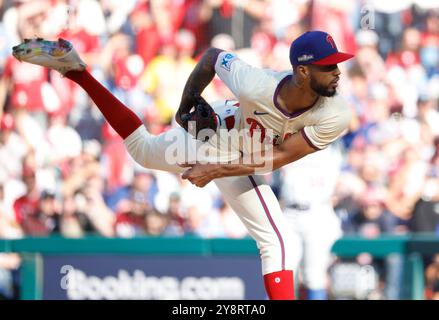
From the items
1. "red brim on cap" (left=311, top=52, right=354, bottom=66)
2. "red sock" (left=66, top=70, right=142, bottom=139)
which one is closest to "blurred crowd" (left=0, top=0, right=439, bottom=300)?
"red sock" (left=66, top=70, right=142, bottom=139)

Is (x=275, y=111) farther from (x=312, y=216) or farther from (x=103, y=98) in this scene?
(x=312, y=216)

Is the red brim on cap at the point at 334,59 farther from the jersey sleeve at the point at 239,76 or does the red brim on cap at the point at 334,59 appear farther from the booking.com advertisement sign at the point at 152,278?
the booking.com advertisement sign at the point at 152,278

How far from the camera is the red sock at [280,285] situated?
6.68 m

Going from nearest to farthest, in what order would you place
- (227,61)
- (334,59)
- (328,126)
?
(334,59) → (328,126) → (227,61)

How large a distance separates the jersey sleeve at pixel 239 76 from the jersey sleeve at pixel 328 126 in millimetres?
459

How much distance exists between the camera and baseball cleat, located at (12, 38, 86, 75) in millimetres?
7141

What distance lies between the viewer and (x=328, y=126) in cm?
644

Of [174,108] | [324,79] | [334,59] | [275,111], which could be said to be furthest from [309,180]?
[334,59]

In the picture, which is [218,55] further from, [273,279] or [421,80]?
[421,80]

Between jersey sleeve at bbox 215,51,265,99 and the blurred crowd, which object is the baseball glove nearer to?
jersey sleeve at bbox 215,51,265,99

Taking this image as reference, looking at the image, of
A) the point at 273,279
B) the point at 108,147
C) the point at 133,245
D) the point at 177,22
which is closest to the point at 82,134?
the point at 108,147

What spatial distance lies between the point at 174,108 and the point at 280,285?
5247mm

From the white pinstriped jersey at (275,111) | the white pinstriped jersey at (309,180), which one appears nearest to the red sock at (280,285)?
the white pinstriped jersey at (275,111)

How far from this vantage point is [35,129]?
11875mm
